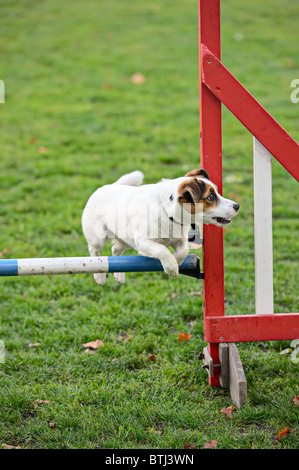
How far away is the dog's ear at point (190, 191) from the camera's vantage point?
115 inches

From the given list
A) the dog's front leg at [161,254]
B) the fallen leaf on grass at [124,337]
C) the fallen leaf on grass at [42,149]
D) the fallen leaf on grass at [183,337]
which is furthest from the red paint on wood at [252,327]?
the fallen leaf on grass at [42,149]

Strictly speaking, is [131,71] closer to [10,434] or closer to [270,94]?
[270,94]

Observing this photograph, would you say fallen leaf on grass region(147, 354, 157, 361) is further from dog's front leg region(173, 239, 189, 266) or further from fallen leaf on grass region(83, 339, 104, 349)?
dog's front leg region(173, 239, 189, 266)

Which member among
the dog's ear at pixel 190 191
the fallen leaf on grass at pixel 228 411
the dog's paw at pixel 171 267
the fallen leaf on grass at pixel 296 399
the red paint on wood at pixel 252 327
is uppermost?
the dog's ear at pixel 190 191

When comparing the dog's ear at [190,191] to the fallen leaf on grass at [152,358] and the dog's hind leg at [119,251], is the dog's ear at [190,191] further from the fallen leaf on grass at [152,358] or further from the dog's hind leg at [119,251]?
the fallen leaf on grass at [152,358]

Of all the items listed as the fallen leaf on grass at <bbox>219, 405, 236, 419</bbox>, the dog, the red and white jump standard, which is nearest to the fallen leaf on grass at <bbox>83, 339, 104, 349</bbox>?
the dog

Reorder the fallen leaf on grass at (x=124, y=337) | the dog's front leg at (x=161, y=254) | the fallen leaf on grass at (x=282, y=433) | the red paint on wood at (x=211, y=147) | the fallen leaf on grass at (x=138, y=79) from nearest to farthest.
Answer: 1. the fallen leaf on grass at (x=282, y=433)
2. the dog's front leg at (x=161, y=254)
3. the red paint on wood at (x=211, y=147)
4. the fallen leaf on grass at (x=124, y=337)
5. the fallen leaf on grass at (x=138, y=79)

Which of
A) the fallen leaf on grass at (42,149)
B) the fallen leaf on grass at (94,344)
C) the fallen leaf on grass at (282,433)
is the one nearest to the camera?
the fallen leaf on grass at (282,433)

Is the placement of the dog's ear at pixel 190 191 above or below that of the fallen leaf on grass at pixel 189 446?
above

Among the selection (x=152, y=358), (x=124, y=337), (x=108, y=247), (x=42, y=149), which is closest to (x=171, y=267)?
(x=152, y=358)

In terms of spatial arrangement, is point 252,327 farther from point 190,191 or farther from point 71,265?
point 71,265

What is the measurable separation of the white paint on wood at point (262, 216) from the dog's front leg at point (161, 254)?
540 millimetres

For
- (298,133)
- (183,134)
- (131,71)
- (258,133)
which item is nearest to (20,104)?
(131,71)

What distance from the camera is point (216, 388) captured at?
359 centimetres
